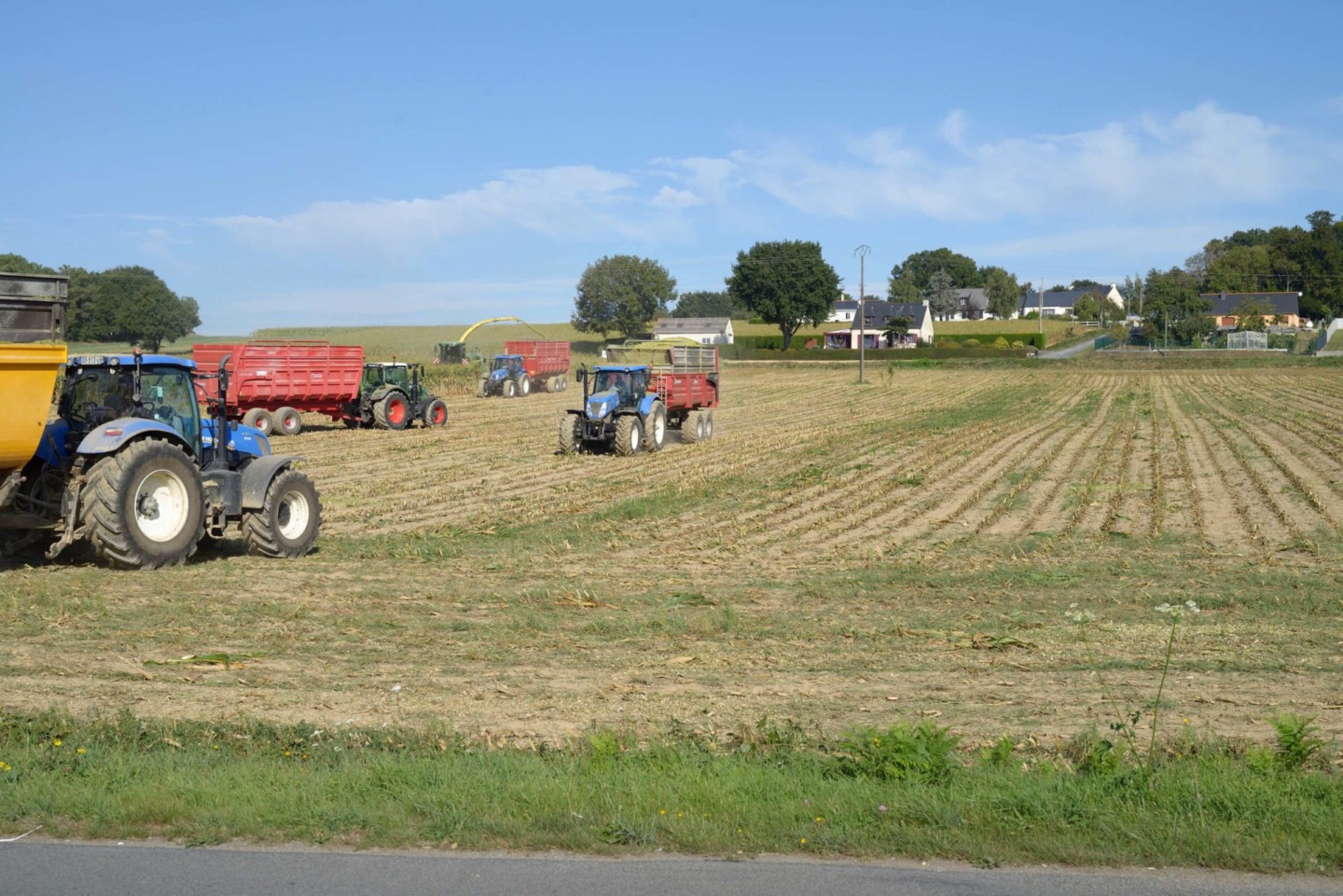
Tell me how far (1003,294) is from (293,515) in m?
134

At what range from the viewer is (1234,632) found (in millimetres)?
9406

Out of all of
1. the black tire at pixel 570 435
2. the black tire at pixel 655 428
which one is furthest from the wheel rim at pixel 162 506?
the black tire at pixel 655 428

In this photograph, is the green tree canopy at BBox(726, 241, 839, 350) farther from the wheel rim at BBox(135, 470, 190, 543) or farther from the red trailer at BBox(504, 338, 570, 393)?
the wheel rim at BBox(135, 470, 190, 543)

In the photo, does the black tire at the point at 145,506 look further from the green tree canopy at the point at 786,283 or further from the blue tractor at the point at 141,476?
the green tree canopy at the point at 786,283

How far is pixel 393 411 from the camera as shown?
3139 centimetres

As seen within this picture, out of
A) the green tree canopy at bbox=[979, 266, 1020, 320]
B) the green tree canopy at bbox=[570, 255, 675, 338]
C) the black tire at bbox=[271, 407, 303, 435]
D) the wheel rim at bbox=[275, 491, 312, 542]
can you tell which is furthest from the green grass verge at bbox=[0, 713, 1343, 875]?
the green tree canopy at bbox=[979, 266, 1020, 320]

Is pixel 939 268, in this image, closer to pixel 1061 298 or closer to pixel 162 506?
pixel 1061 298

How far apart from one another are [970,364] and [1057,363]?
16.3 ft

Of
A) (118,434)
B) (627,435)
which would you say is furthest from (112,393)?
(627,435)

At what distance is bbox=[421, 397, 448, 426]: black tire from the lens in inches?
1267

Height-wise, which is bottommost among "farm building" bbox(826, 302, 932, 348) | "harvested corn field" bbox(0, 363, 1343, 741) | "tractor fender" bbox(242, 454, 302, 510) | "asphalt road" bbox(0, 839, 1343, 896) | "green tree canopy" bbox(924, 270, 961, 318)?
"harvested corn field" bbox(0, 363, 1343, 741)

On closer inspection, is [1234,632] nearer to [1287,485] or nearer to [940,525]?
[940,525]

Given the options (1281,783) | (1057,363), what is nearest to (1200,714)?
(1281,783)

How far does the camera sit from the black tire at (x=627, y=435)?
24.2m
